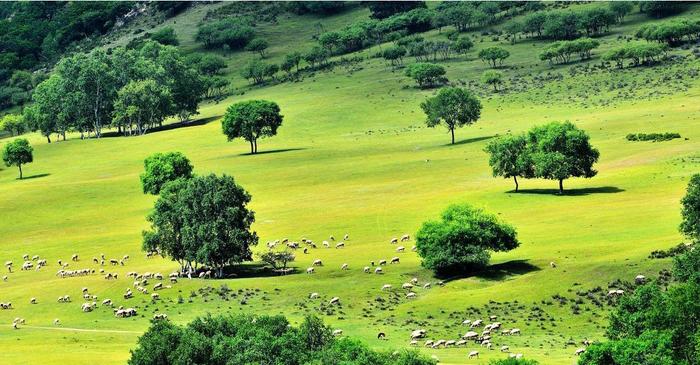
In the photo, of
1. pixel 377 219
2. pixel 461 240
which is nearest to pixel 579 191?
pixel 377 219

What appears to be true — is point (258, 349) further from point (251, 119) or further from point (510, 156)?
point (251, 119)

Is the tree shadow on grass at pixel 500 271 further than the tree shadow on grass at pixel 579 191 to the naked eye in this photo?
No

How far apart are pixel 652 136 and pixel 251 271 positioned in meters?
72.9

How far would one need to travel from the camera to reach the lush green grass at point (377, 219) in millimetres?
83500

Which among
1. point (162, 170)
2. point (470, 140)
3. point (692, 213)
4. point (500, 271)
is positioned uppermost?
point (162, 170)

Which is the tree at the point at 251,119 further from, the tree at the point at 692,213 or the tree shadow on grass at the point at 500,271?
the tree at the point at 692,213

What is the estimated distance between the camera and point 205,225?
10169 cm

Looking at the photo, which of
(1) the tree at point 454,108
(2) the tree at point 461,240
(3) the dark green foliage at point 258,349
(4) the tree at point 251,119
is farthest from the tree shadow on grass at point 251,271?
(1) the tree at point 454,108

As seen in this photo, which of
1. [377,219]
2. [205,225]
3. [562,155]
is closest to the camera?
[205,225]

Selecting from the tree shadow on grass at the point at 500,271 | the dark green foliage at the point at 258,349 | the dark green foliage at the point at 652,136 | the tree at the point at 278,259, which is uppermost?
the dark green foliage at the point at 652,136

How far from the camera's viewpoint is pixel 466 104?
174 m

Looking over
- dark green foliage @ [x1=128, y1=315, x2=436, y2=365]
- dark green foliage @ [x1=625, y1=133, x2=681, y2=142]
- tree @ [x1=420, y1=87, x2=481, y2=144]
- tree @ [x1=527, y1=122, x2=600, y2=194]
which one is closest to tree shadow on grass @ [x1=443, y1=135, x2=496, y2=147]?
tree @ [x1=420, y1=87, x2=481, y2=144]

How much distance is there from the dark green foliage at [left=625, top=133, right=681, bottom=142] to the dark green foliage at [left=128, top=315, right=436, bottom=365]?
9640 centimetres

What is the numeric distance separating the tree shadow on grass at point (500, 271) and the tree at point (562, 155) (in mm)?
28605
